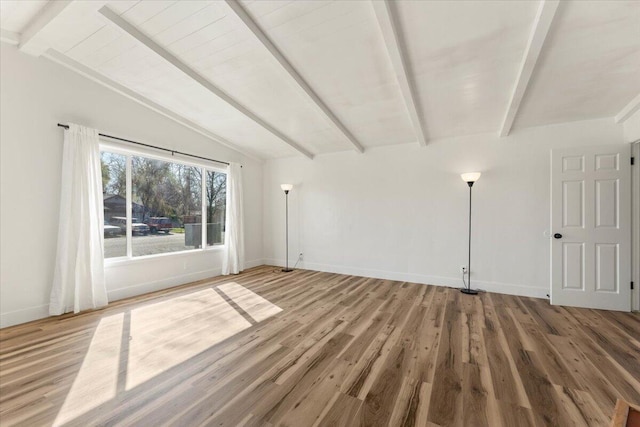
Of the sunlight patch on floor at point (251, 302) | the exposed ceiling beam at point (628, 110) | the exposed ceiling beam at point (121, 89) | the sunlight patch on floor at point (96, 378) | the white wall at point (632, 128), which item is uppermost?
the exposed ceiling beam at point (121, 89)

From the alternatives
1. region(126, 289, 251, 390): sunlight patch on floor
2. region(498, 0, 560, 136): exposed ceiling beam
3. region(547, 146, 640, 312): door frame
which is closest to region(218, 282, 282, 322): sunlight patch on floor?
region(126, 289, 251, 390): sunlight patch on floor

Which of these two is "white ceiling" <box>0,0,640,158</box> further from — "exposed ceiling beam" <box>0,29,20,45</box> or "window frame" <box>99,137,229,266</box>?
"window frame" <box>99,137,229,266</box>

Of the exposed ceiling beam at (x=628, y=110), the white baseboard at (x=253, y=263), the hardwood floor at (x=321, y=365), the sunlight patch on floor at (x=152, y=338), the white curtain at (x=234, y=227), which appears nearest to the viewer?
the hardwood floor at (x=321, y=365)

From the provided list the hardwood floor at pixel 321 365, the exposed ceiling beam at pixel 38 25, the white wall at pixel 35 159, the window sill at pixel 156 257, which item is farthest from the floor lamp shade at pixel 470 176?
the white wall at pixel 35 159

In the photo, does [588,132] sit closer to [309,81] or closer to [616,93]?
[616,93]

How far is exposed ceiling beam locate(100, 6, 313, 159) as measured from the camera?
2471 mm

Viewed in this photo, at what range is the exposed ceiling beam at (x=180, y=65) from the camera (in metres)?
2.47

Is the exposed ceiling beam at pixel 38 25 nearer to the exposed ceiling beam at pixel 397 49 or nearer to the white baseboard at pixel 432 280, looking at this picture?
the exposed ceiling beam at pixel 397 49

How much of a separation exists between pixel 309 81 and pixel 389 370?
3.27 meters

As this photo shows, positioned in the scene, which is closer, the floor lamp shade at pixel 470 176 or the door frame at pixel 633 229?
the door frame at pixel 633 229

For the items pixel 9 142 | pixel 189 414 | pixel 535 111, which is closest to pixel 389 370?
pixel 189 414

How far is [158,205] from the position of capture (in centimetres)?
443

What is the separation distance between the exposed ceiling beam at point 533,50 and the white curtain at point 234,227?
491 cm

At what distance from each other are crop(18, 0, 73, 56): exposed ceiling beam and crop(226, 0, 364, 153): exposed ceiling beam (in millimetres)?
1624
